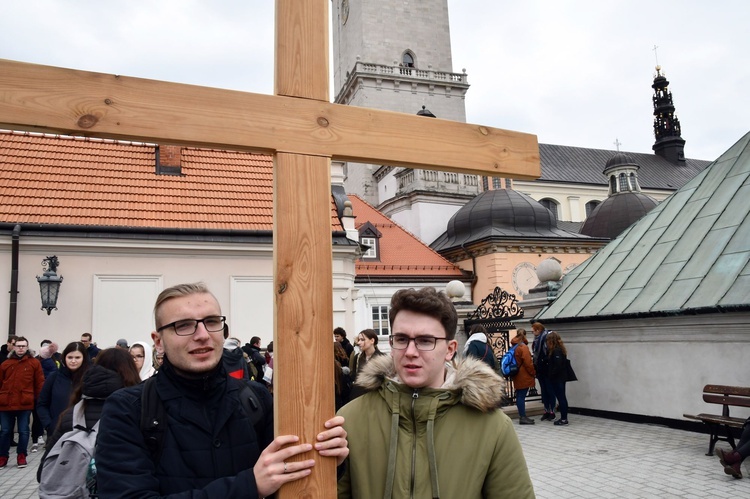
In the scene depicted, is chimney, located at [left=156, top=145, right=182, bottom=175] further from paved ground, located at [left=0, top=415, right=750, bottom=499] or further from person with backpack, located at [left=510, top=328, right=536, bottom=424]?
person with backpack, located at [left=510, top=328, right=536, bottom=424]

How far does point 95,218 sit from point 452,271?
1879cm

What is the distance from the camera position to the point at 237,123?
2.24 metres

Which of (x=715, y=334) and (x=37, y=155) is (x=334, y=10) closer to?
(x=37, y=155)

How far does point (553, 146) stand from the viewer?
172 ft

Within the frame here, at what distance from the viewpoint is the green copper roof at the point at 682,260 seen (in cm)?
865

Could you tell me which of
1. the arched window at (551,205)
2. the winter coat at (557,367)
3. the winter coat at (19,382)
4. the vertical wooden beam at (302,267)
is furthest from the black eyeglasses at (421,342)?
the arched window at (551,205)

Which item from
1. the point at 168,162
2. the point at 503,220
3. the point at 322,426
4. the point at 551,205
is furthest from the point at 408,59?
the point at 322,426

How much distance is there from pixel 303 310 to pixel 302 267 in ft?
0.54

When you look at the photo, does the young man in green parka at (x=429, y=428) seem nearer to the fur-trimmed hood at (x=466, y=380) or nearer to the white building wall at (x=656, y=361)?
the fur-trimmed hood at (x=466, y=380)

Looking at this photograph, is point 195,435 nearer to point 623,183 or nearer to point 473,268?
point 473,268

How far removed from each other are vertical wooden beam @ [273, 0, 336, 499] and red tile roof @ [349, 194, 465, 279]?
23.5 m

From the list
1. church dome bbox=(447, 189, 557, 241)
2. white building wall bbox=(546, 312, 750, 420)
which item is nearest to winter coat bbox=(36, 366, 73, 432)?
white building wall bbox=(546, 312, 750, 420)

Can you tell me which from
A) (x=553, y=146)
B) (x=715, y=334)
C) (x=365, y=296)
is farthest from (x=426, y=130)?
(x=553, y=146)

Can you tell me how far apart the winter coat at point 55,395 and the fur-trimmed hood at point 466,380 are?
506 centimetres
